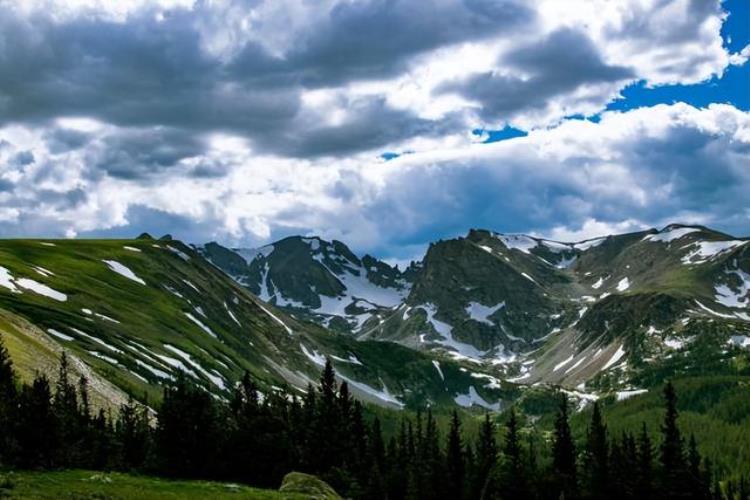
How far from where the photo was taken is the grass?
37.7 meters

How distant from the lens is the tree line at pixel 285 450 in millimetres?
67500

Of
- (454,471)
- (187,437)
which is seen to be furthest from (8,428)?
(454,471)

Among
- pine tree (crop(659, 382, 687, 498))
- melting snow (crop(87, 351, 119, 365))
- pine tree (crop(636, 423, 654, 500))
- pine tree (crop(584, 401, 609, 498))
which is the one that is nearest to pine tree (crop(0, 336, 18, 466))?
pine tree (crop(584, 401, 609, 498))

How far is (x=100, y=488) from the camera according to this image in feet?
136

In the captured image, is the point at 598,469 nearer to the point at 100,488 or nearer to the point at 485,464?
the point at 485,464

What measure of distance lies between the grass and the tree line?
308 inches

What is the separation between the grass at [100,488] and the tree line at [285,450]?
782cm

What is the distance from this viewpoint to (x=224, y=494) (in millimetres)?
46688

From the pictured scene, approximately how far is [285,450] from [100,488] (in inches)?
2039

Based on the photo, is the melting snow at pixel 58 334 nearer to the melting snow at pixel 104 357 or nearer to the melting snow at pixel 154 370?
the melting snow at pixel 104 357

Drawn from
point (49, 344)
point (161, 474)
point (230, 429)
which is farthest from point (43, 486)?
point (49, 344)

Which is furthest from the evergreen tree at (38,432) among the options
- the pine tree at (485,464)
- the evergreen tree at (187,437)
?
the pine tree at (485,464)

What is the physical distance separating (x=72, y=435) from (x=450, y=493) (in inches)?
2523

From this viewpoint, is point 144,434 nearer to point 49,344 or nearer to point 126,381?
point 49,344
